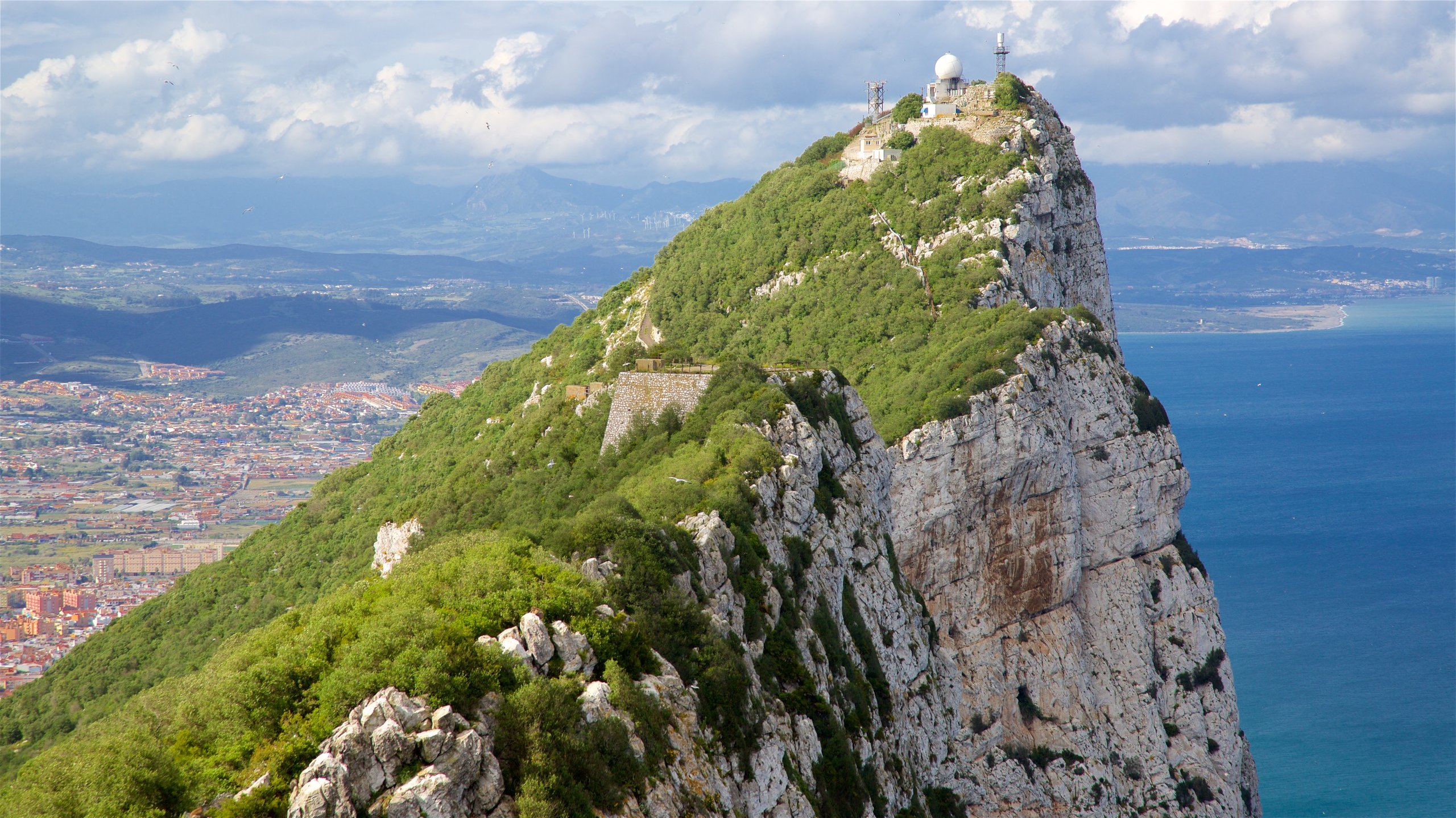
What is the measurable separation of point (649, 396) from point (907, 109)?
136ft

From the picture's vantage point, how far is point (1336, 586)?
100688 mm

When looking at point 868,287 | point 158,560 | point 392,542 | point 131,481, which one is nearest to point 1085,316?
point 868,287

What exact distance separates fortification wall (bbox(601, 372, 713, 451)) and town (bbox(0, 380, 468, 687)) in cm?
4198

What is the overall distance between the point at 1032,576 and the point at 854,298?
16887 millimetres

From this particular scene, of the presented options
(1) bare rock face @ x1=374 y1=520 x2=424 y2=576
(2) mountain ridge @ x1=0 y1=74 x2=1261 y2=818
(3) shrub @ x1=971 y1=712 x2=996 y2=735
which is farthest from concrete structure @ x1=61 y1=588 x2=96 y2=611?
(3) shrub @ x1=971 y1=712 x2=996 y2=735

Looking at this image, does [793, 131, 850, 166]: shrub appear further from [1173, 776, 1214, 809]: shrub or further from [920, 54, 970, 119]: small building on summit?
[1173, 776, 1214, 809]: shrub

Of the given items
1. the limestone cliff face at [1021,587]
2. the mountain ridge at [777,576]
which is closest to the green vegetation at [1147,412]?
the limestone cliff face at [1021,587]

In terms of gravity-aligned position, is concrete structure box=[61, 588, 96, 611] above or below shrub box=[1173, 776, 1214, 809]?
below

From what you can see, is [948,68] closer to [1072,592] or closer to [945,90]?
[945,90]

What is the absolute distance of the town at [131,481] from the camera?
88.8m

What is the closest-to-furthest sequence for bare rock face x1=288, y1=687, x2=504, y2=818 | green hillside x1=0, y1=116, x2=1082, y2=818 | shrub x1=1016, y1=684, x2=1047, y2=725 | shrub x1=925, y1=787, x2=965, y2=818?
bare rock face x1=288, y1=687, x2=504, y2=818
green hillside x1=0, y1=116, x2=1082, y2=818
shrub x1=925, y1=787, x2=965, y2=818
shrub x1=1016, y1=684, x2=1047, y2=725

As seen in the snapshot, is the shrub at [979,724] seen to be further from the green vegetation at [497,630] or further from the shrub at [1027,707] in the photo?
the green vegetation at [497,630]

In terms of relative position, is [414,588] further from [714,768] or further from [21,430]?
[21,430]

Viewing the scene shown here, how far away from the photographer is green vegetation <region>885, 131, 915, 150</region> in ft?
221
